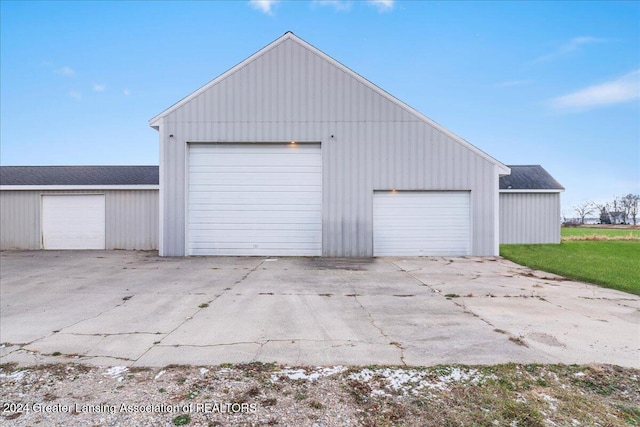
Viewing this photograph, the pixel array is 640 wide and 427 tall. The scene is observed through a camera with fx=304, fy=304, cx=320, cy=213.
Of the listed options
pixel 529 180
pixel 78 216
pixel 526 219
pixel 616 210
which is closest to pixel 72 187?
pixel 78 216

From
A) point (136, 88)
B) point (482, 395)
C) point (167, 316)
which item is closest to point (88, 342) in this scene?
point (167, 316)

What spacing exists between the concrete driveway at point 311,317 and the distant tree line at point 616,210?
179 feet

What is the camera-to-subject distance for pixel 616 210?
51.7 meters

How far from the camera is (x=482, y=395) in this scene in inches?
90.0

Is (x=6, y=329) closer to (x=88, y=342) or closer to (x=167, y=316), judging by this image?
(x=88, y=342)

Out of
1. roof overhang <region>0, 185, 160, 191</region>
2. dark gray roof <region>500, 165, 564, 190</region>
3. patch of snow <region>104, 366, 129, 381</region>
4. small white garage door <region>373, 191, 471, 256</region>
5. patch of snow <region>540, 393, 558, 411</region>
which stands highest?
dark gray roof <region>500, 165, 564, 190</region>

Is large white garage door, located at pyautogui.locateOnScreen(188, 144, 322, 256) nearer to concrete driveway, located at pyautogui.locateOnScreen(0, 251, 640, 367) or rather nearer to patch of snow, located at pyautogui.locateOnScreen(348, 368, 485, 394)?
concrete driveway, located at pyautogui.locateOnScreen(0, 251, 640, 367)

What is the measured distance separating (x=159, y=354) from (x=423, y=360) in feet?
8.47

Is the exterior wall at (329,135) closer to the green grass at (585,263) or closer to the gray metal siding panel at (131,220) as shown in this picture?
the gray metal siding panel at (131,220)

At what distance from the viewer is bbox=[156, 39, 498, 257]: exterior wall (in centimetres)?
1037

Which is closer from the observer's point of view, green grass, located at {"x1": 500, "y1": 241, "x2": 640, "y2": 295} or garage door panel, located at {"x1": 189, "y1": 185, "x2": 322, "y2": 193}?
green grass, located at {"x1": 500, "y1": 241, "x2": 640, "y2": 295}

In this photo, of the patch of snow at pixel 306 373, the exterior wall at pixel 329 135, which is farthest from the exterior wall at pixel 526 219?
the patch of snow at pixel 306 373

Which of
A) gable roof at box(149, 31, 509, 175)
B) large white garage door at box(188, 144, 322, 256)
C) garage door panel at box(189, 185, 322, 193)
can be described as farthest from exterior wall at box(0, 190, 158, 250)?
gable roof at box(149, 31, 509, 175)

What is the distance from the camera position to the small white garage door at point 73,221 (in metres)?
12.5
